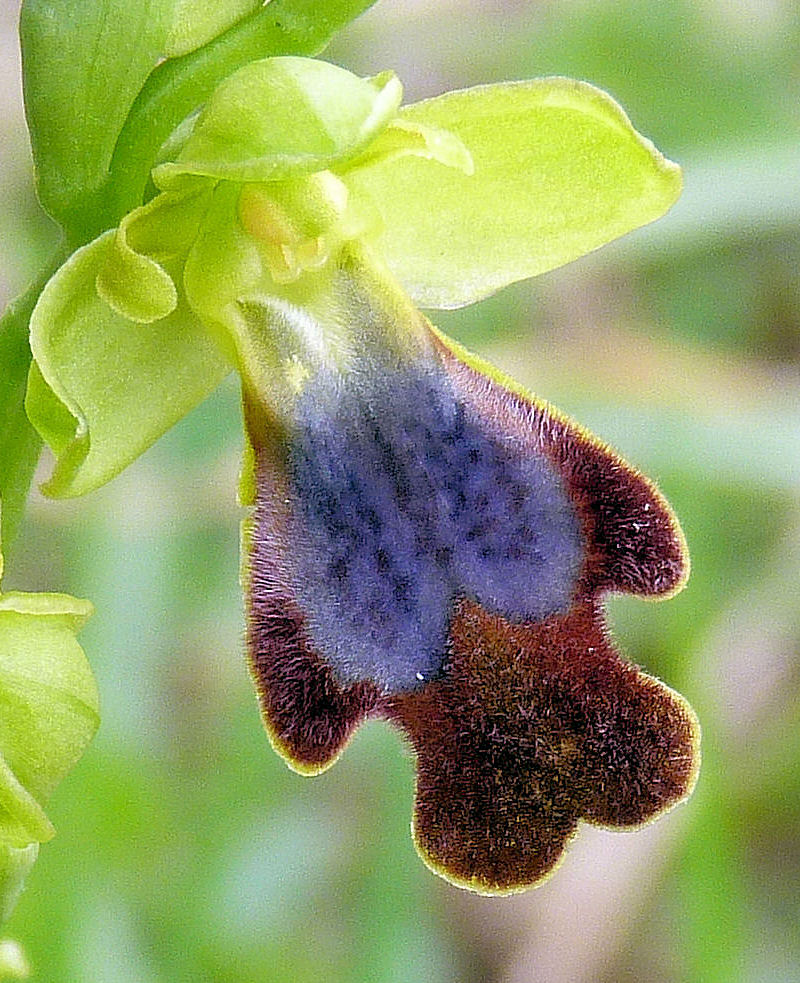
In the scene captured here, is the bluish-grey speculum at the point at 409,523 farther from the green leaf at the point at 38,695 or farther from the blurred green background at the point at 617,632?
the blurred green background at the point at 617,632

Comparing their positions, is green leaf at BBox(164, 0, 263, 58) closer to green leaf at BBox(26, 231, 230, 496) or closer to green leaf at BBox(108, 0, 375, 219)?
green leaf at BBox(108, 0, 375, 219)

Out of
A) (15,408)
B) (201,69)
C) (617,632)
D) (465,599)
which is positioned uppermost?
(201,69)

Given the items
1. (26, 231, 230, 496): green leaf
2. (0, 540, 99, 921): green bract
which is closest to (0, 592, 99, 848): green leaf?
(0, 540, 99, 921): green bract

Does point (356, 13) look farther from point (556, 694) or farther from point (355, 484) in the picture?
point (556, 694)

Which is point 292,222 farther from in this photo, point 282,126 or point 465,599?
point 465,599

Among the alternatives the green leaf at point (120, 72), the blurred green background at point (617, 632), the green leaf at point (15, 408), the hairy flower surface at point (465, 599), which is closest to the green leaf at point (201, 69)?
the green leaf at point (120, 72)

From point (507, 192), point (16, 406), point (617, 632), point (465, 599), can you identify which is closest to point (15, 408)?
point (16, 406)

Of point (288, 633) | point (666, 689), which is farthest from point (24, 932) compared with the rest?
point (666, 689)
